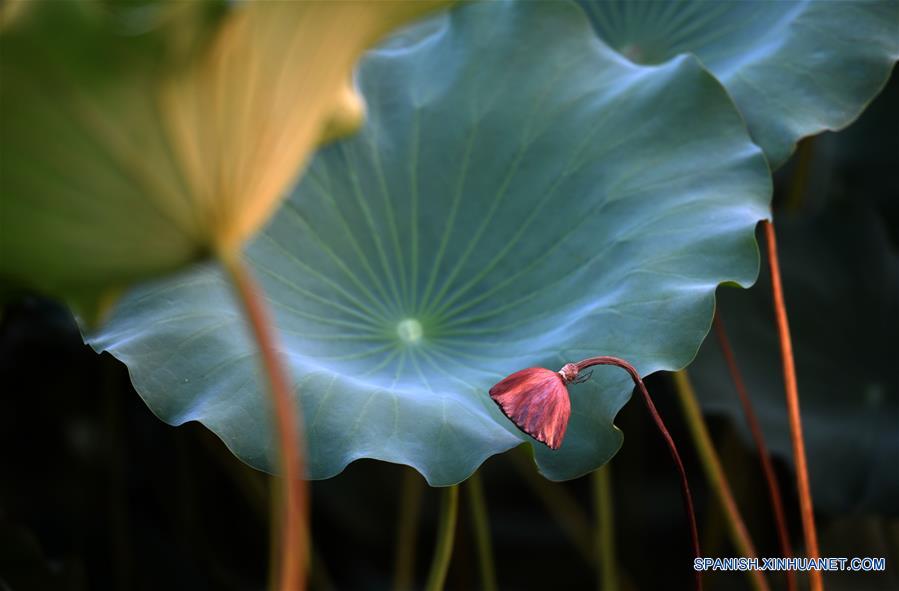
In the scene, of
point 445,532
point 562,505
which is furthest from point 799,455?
point 562,505

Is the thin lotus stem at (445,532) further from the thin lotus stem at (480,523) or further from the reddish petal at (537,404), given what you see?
the thin lotus stem at (480,523)

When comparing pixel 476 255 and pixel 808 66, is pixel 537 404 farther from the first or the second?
pixel 808 66

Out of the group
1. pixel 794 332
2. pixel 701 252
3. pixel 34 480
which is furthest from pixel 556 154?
pixel 34 480

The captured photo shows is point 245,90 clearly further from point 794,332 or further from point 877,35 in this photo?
point 794,332

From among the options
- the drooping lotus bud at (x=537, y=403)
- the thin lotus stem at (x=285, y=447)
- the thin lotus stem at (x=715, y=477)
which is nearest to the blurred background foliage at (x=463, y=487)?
the thin lotus stem at (x=715, y=477)

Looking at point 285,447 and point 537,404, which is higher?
point 537,404

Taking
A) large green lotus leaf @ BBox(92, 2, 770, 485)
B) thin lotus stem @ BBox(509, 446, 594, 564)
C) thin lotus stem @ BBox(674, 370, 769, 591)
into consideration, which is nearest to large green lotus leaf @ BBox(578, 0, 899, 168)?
large green lotus leaf @ BBox(92, 2, 770, 485)
